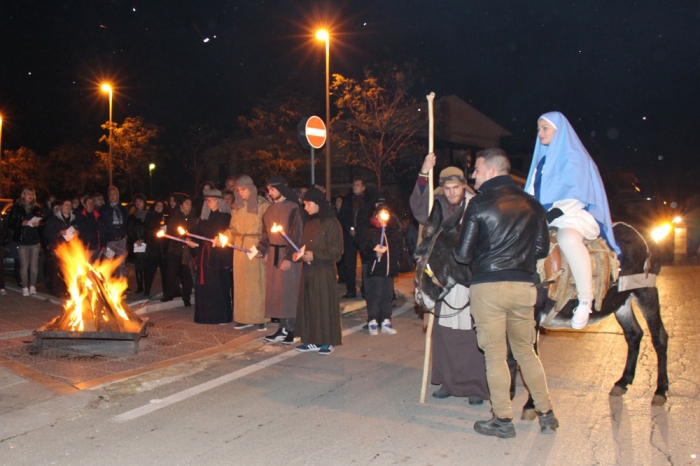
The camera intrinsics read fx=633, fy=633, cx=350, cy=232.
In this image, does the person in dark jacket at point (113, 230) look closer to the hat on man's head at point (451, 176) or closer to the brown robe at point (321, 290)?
the brown robe at point (321, 290)

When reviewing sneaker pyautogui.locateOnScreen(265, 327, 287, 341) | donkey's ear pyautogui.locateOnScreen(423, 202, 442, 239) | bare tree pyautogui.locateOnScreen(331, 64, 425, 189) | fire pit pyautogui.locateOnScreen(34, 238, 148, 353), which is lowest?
→ sneaker pyautogui.locateOnScreen(265, 327, 287, 341)

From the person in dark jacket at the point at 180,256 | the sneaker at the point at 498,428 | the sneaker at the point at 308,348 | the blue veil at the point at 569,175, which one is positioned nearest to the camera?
the sneaker at the point at 498,428

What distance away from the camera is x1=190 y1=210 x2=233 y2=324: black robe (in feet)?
31.1

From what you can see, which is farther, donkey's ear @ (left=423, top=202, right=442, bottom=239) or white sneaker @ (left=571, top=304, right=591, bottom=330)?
donkey's ear @ (left=423, top=202, right=442, bottom=239)

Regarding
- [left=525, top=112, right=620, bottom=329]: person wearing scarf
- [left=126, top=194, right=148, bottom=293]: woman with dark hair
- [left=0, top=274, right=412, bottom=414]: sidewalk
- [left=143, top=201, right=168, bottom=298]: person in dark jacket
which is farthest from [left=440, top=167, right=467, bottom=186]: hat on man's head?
[left=126, top=194, right=148, bottom=293]: woman with dark hair

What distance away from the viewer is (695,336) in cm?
834

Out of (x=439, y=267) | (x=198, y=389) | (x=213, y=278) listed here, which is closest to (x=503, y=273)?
(x=439, y=267)

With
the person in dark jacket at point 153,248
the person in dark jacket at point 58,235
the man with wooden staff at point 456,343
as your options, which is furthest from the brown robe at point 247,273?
the man with wooden staff at point 456,343

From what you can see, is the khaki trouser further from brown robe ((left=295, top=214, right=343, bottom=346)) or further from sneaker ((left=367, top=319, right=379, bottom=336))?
sneaker ((left=367, top=319, right=379, bottom=336))

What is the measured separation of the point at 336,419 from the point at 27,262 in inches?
359

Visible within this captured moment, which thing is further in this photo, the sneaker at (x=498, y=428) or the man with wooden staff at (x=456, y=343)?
the man with wooden staff at (x=456, y=343)

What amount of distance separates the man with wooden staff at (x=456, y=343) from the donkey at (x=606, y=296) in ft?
0.73

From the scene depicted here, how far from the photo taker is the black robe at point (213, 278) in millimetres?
9492

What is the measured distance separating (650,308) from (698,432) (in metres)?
1.20
